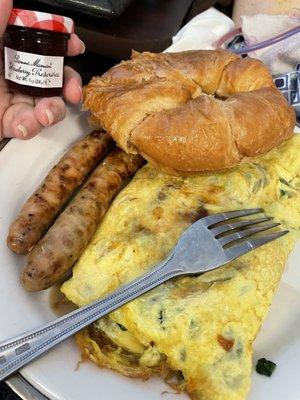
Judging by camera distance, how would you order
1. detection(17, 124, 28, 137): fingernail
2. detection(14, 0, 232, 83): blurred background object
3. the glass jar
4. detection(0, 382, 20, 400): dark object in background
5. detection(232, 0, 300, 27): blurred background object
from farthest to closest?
detection(14, 0, 232, 83): blurred background object, detection(232, 0, 300, 27): blurred background object, detection(17, 124, 28, 137): fingernail, the glass jar, detection(0, 382, 20, 400): dark object in background

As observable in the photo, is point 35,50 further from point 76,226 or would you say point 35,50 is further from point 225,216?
point 225,216

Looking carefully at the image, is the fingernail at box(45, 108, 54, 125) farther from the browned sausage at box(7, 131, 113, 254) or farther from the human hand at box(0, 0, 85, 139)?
the browned sausage at box(7, 131, 113, 254)

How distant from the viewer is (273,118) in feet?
7.63

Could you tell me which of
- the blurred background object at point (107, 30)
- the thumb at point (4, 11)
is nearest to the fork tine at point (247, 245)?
the thumb at point (4, 11)

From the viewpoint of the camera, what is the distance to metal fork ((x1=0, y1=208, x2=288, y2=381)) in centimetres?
172

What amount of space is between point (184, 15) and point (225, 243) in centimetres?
275

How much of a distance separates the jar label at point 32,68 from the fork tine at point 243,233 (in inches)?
46.5

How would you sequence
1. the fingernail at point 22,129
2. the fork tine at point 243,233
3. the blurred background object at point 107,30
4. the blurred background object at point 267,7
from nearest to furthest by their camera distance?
the fork tine at point 243,233, the fingernail at point 22,129, the blurred background object at point 267,7, the blurred background object at point 107,30

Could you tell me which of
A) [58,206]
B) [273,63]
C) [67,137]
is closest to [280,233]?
[58,206]

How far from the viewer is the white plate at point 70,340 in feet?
5.73

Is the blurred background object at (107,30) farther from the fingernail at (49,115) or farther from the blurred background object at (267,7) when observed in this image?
the fingernail at (49,115)

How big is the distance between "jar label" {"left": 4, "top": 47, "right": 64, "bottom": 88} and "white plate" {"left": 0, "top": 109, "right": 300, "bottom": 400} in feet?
1.07

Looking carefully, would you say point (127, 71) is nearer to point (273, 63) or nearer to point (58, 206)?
point (58, 206)

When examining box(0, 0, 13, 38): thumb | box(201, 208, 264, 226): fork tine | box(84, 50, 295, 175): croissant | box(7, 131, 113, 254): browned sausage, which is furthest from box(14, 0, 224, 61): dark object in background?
box(201, 208, 264, 226): fork tine
